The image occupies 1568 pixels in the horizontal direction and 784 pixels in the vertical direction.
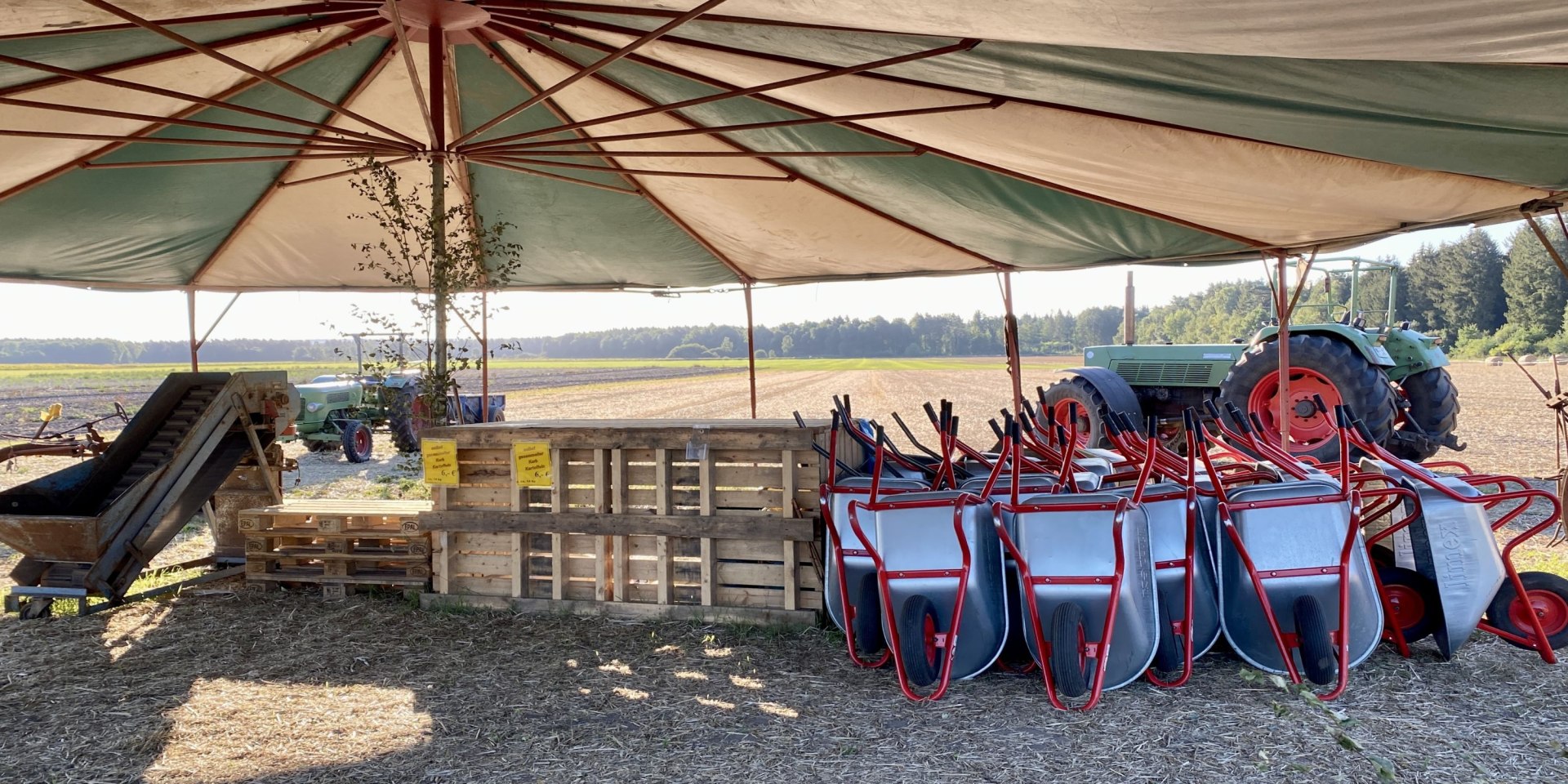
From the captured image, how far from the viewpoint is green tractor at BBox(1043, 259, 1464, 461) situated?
840 cm

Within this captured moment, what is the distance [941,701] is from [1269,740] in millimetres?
1183

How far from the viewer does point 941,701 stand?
379cm

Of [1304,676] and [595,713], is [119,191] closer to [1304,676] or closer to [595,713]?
[595,713]

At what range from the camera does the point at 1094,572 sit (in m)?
3.72

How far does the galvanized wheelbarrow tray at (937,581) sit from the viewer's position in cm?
386

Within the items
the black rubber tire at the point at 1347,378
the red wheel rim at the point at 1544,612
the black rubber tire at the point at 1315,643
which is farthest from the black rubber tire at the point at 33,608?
the black rubber tire at the point at 1347,378

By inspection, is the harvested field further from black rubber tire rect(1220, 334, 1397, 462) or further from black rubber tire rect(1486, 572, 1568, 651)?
black rubber tire rect(1486, 572, 1568, 651)

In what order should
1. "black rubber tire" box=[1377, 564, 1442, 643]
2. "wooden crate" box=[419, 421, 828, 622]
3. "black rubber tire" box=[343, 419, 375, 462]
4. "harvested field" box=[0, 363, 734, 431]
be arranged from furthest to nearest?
"harvested field" box=[0, 363, 734, 431] → "black rubber tire" box=[343, 419, 375, 462] → "wooden crate" box=[419, 421, 828, 622] → "black rubber tire" box=[1377, 564, 1442, 643]

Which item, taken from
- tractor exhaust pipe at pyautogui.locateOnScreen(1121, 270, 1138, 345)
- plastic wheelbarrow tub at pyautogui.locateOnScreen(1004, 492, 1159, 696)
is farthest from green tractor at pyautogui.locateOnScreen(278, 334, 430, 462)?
plastic wheelbarrow tub at pyautogui.locateOnScreen(1004, 492, 1159, 696)

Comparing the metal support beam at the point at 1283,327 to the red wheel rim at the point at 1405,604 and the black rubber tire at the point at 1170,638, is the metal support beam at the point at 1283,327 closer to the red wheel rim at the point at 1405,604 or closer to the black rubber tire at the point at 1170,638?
the red wheel rim at the point at 1405,604

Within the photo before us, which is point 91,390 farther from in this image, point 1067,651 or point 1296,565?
point 1296,565

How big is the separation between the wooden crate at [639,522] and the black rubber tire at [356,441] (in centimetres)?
905

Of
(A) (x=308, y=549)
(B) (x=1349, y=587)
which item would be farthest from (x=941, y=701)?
(A) (x=308, y=549)

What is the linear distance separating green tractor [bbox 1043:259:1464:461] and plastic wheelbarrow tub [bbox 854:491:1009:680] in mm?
4158
